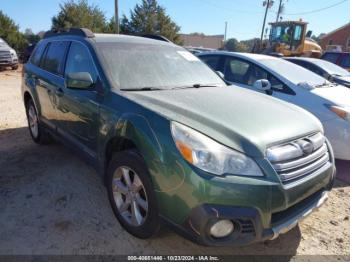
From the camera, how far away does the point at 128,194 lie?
278 cm

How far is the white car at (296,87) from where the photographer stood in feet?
14.9

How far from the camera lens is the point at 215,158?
2.20 metres

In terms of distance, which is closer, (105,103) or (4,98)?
(105,103)

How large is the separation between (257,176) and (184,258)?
975 mm

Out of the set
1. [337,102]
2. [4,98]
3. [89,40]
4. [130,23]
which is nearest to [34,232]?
[89,40]

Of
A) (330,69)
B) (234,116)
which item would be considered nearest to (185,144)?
(234,116)

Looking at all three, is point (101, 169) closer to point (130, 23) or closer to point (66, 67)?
point (66, 67)

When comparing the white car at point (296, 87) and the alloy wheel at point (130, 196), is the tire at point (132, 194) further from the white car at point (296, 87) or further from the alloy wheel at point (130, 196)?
the white car at point (296, 87)

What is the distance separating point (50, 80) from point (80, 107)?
107cm

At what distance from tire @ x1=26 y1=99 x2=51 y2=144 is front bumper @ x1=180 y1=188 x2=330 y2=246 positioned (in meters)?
3.32

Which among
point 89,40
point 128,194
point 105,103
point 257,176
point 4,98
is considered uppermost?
point 89,40

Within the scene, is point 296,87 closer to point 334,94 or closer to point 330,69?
point 334,94

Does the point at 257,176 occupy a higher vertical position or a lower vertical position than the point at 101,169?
higher

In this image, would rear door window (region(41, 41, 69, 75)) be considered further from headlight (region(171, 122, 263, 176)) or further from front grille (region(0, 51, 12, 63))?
front grille (region(0, 51, 12, 63))
